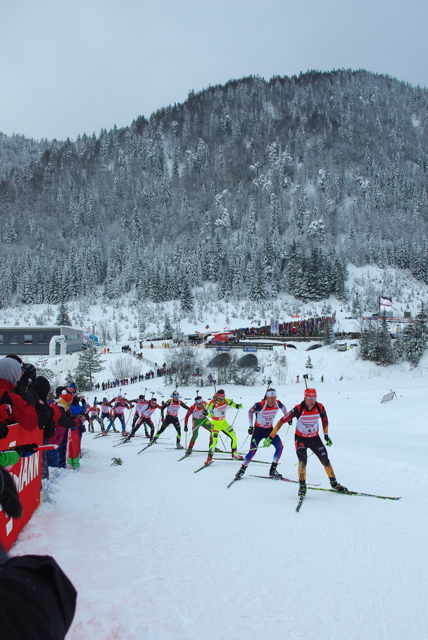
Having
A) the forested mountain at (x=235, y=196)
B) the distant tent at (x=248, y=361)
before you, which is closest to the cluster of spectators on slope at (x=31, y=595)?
the distant tent at (x=248, y=361)

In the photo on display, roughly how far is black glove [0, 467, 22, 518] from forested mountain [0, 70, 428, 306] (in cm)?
7186

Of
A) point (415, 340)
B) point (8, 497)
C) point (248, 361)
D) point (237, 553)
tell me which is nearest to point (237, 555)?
point (237, 553)

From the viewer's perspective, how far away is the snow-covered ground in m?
3.04

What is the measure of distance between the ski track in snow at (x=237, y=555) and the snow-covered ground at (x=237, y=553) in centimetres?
2

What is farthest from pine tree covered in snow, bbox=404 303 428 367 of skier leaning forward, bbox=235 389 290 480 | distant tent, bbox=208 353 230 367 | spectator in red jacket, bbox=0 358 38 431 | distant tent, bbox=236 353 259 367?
spectator in red jacket, bbox=0 358 38 431

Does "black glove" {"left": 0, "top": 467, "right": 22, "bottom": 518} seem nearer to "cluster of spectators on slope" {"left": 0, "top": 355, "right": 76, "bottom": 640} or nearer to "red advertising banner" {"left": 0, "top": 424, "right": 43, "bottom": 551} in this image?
"cluster of spectators on slope" {"left": 0, "top": 355, "right": 76, "bottom": 640}

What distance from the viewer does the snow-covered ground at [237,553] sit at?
304 cm

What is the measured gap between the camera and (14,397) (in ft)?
13.6

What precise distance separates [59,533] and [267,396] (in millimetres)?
5024

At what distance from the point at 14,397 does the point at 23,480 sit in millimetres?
1162

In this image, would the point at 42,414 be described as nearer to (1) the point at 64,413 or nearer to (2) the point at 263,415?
(1) the point at 64,413

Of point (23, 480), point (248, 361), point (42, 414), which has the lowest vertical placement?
point (248, 361)

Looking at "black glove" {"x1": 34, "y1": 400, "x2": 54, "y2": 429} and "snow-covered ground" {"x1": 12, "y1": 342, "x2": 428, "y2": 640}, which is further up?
"black glove" {"x1": 34, "y1": 400, "x2": 54, "y2": 429}

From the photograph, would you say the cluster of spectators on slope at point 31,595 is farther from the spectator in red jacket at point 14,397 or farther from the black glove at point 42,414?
the black glove at point 42,414
